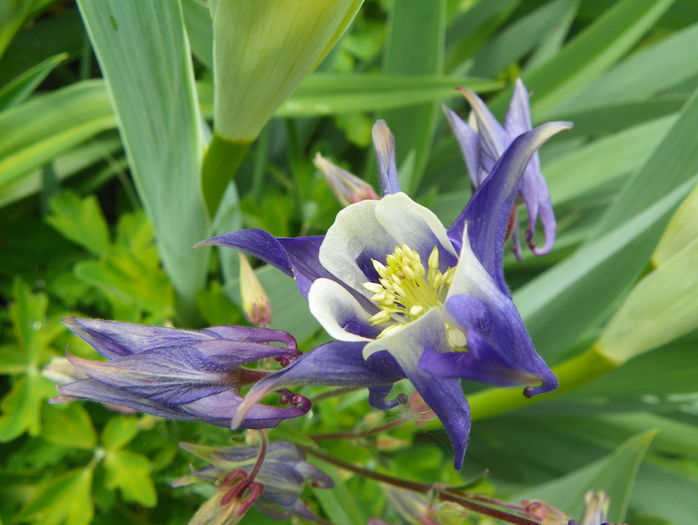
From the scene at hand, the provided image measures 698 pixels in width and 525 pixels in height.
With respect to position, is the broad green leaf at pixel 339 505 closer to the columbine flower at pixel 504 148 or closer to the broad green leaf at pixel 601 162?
the columbine flower at pixel 504 148

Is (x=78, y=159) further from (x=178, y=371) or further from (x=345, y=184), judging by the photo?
(x=178, y=371)

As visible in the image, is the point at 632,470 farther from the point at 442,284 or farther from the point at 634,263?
the point at 442,284

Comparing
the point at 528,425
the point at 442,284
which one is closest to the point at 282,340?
the point at 442,284

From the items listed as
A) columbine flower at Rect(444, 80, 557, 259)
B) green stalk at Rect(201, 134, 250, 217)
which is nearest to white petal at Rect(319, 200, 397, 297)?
columbine flower at Rect(444, 80, 557, 259)

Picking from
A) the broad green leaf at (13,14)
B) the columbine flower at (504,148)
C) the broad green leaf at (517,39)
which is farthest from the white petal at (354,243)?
the broad green leaf at (517,39)

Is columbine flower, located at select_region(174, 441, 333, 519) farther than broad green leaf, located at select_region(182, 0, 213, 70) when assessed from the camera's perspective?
No

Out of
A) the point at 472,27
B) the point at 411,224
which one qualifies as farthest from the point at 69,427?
the point at 472,27

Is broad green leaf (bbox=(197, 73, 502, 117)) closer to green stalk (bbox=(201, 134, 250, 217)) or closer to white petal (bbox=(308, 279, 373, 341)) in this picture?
green stalk (bbox=(201, 134, 250, 217))
